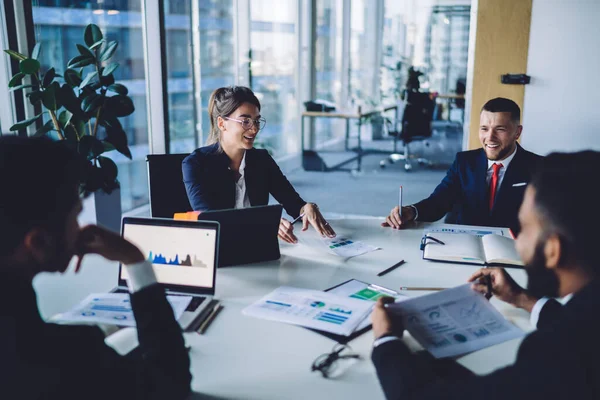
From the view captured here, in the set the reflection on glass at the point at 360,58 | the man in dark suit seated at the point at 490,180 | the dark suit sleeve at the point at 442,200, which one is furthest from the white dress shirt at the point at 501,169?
the reflection on glass at the point at 360,58

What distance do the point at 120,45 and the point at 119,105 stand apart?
5.15 feet

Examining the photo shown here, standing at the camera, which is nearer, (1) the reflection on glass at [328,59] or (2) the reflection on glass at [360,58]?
(1) the reflection on glass at [328,59]

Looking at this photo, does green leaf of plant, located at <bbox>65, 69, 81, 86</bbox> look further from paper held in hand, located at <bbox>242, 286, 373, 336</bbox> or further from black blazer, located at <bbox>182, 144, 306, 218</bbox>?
paper held in hand, located at <bbox>242, 286, 373, 336</bbox>

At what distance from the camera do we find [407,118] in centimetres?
707

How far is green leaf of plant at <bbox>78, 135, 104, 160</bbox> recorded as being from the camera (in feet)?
10.8

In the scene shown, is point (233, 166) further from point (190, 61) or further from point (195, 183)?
point (190, 61)

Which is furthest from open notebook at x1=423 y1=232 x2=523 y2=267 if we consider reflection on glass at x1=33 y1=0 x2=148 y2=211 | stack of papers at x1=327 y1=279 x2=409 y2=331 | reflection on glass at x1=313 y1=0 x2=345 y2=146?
reflection on glass at x1=313 y1=0 x2=345 y2=146

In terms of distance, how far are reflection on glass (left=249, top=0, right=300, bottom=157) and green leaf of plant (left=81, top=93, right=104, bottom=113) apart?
10.3 ft

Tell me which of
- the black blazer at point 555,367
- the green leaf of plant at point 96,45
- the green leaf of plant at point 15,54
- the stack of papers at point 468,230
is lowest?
the stack of papers at point 468,230

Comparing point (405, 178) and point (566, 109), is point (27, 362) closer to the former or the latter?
point (566, 109)

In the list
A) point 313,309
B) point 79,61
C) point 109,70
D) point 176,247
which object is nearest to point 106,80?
point 109,70

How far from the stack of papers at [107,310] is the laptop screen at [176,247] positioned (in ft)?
0.22

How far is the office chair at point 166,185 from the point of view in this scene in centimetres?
255

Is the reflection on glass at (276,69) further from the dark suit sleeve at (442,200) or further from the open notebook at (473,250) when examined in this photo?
the open notebook at (473,250)
